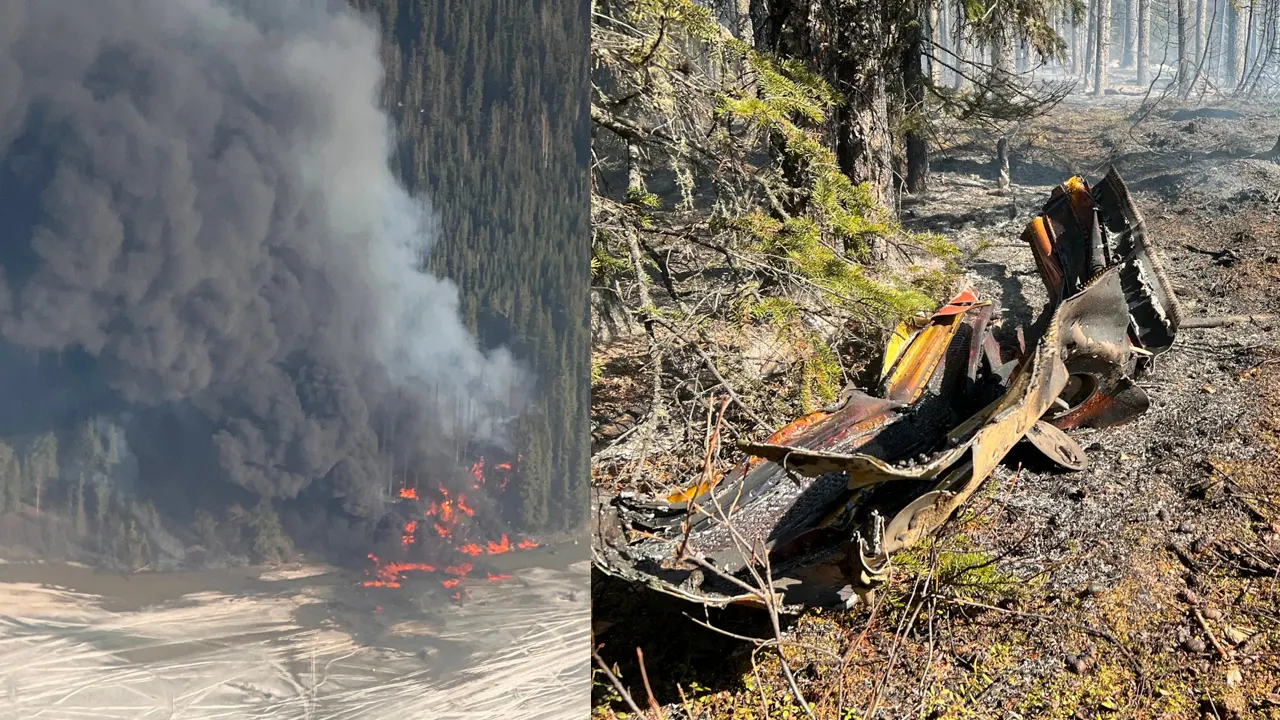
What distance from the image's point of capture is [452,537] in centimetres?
138

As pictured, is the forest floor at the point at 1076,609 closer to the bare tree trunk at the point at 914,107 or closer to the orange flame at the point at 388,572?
the orange flame at the point at 388,572

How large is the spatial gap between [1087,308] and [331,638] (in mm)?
4188

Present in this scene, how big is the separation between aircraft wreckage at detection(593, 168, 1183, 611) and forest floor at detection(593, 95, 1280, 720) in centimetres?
26

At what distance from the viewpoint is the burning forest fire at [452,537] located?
1.33 meters

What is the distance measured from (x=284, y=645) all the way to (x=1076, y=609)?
3.58 m

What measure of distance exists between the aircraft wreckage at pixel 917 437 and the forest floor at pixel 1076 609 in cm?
26

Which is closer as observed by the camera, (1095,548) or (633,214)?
(1095,548)

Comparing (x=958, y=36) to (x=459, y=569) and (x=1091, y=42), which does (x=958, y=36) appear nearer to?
(x=459, y=569)

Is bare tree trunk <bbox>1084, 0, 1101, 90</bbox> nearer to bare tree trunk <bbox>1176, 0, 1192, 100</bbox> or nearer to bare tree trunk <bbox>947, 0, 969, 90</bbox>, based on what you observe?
bare tree trunk <bbox>1176, 0, 1192, 100</bbox>

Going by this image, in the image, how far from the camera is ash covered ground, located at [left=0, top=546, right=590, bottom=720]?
45.2 inches

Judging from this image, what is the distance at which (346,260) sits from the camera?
1.27 metres

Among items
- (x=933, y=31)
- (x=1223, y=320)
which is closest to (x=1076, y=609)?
(x=1223, y=320)

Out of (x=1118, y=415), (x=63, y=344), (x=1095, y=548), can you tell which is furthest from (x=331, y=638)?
(x=1118, y=415)

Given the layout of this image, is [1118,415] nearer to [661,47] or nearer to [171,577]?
[661,47]
